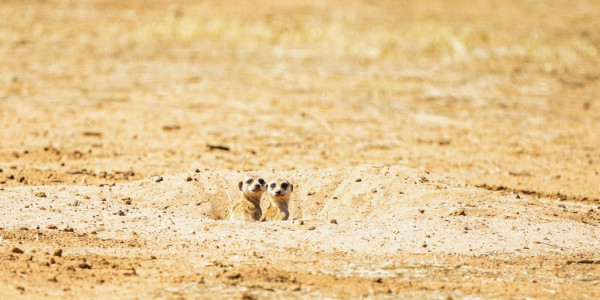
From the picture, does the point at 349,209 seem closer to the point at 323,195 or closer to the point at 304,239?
the point at 323,195

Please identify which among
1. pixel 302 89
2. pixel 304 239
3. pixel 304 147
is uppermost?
pixel 302 89

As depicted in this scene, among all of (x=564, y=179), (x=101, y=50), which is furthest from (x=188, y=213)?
(x=101, y=50)

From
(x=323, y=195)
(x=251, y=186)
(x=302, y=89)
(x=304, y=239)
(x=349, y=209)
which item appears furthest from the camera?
(x=302, y=89)

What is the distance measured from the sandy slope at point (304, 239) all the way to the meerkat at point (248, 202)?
0.14 meters

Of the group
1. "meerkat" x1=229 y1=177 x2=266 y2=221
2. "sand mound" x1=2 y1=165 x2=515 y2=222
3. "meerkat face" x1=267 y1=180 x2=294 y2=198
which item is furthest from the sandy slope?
"meerkat face" x1=267 y1=180 x2=294 y2=198

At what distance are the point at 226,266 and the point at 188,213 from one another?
5.10 feet

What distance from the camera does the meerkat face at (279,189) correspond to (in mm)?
8164

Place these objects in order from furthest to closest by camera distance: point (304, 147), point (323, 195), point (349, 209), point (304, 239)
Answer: point (304, 147)
point (323, 195)
point (349, 209)
point (304, 239)

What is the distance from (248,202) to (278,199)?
0.80ft

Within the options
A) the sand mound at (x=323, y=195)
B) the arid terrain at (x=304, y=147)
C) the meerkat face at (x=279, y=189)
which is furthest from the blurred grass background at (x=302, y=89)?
the meerkat face at (x=279, y=189)

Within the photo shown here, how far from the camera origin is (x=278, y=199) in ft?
27.4

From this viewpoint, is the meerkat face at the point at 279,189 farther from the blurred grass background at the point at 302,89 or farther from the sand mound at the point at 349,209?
the blurred grass background at the point at 302,89

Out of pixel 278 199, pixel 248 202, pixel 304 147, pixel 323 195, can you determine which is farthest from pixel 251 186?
pixel 304 147

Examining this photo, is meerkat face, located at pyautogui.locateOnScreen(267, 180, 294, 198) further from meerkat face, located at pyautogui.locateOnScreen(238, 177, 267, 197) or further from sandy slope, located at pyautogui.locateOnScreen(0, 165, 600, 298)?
sandy slope, located at pyautogui.locateOnScreen(0, 165, 600, 298)
